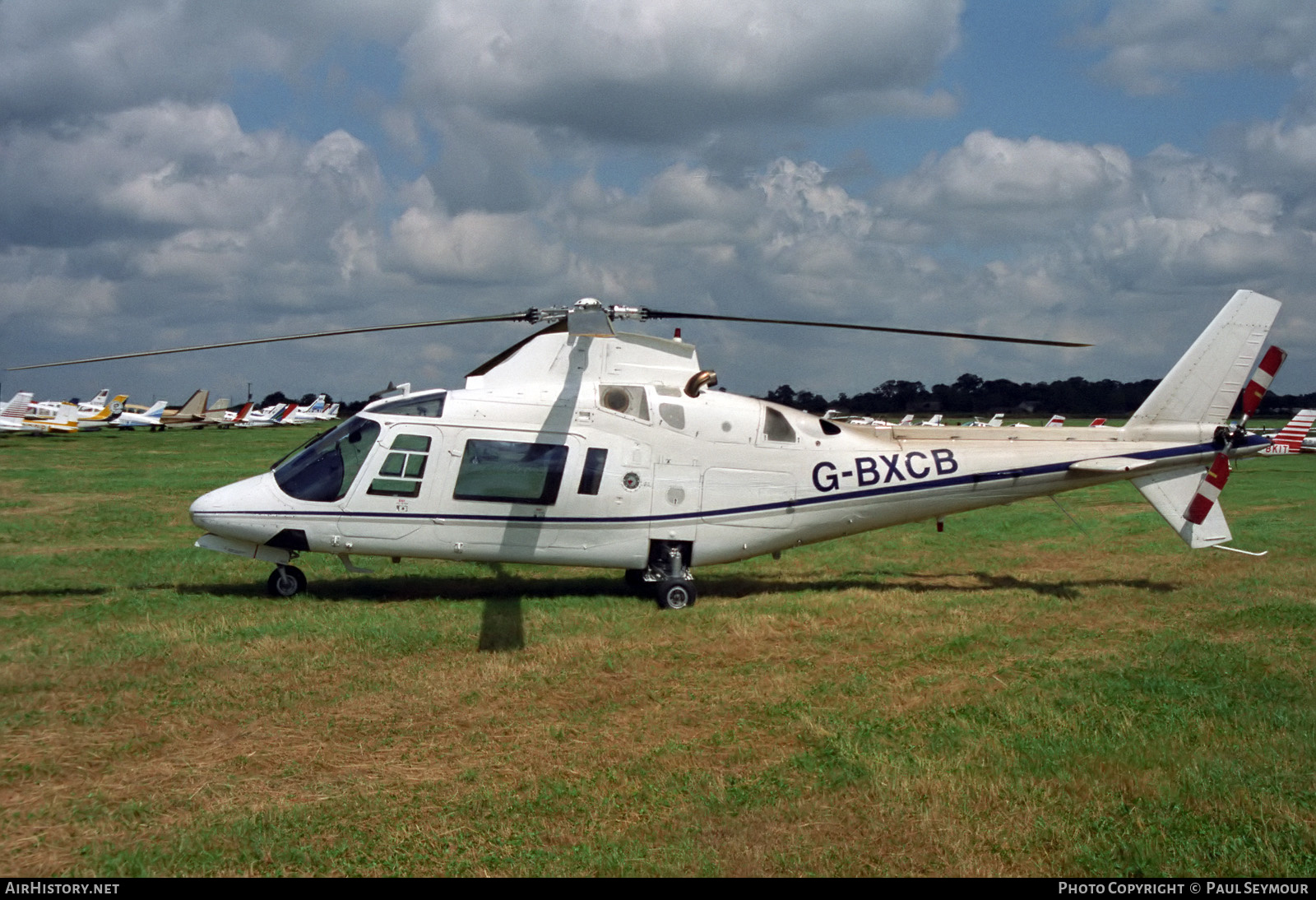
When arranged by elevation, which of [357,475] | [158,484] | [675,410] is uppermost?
[675,410]

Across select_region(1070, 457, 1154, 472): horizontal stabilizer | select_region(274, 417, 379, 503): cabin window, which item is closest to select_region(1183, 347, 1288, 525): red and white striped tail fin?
select_region(1070, 457, 1154, 472): horizontal stabilizer

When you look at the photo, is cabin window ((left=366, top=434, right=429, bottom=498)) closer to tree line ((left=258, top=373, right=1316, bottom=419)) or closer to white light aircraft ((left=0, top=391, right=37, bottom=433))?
tree line ((left=258, top=373, right=1316, bottom=419))

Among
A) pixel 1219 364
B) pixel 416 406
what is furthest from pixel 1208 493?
pixel 416 406

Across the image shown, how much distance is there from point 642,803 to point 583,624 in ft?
16.7

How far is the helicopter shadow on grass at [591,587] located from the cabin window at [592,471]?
1.62 metres

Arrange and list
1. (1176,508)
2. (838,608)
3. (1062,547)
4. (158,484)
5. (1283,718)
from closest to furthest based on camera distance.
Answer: (1283,718) → (838,608) → (1176,508) → (1062,547) → (158,484)

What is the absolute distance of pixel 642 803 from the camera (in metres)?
6.02

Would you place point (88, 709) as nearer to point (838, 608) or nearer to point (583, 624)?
point (583, 624)

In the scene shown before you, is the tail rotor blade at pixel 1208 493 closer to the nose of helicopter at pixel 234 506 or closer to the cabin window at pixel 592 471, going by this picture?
the cabin window at pixel 592 471

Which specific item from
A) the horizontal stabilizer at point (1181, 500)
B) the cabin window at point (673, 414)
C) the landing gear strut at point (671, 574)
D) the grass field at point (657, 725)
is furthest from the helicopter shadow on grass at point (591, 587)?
the cabin window at point (673, 414)

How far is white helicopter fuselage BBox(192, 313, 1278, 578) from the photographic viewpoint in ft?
39.4

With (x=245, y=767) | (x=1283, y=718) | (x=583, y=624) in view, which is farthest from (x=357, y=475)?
(x=1283, y=718)

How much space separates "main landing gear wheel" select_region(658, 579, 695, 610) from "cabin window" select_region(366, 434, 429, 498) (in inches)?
128

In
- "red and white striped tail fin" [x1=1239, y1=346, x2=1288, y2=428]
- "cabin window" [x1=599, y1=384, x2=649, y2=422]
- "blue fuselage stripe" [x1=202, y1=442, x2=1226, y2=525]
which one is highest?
"red and white striped tail fin" [x1=1239, y1=346, x2=1288, y2=428]
